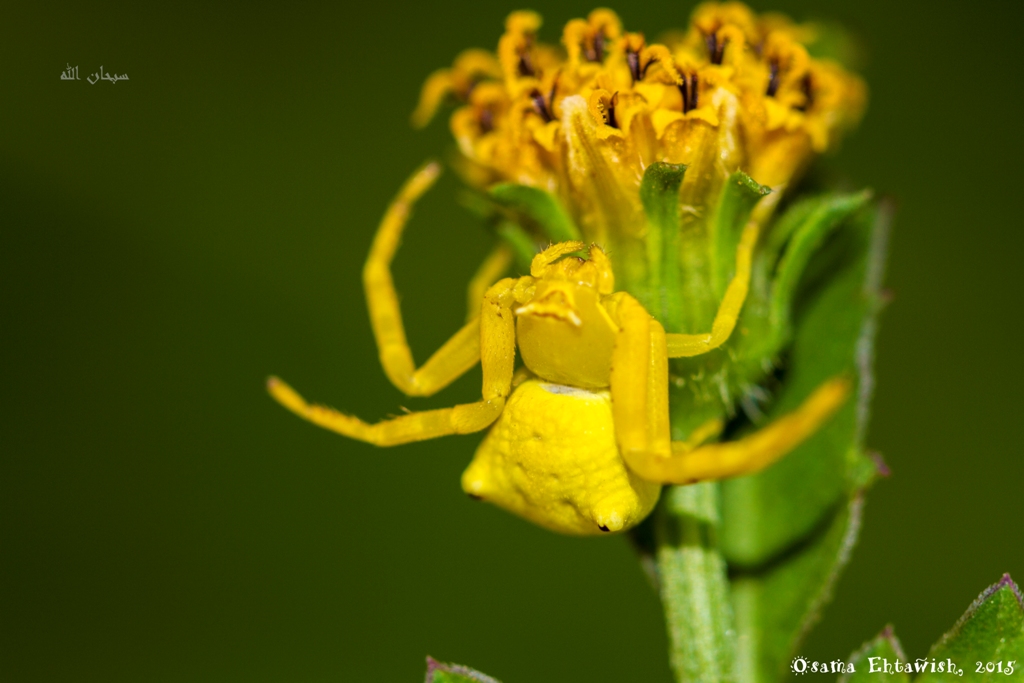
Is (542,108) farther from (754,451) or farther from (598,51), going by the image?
(754,451)

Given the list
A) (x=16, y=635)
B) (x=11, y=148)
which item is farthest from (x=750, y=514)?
(x=11, y=148)

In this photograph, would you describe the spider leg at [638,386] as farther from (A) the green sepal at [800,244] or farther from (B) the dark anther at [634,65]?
(B) the dark anther at [634,65]

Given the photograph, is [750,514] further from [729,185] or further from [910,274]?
[910,274]

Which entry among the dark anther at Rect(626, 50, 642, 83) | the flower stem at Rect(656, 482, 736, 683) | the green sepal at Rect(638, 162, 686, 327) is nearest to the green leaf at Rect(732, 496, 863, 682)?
the flower stem at Rect(656, 482, 736, 683)

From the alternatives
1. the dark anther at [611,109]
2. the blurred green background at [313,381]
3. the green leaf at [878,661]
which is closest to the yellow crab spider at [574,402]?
the dark anther at [611,109]

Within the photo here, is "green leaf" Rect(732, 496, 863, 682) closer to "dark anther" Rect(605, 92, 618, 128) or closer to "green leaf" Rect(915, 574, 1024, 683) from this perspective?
"green leaf" Rect(915, 574, 1024, 683)
